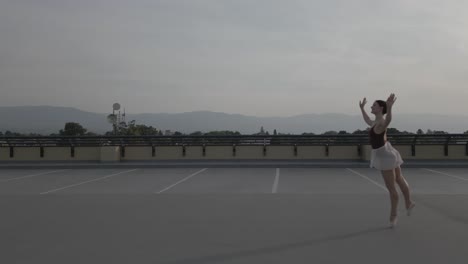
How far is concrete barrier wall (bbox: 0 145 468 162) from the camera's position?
1778cm

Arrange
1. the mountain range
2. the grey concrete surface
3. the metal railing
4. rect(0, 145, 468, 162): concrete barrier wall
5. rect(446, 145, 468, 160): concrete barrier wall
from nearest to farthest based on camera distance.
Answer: the grey concrete surface < rect(446, 145, 468, 160): concrete barrier wall < rect(0, 145, 468, 162): concrete barrier wall < the metal railing < the mountain range

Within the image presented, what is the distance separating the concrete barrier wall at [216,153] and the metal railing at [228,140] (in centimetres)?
34

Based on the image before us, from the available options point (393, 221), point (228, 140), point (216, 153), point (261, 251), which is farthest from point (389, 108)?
point (228, 140)

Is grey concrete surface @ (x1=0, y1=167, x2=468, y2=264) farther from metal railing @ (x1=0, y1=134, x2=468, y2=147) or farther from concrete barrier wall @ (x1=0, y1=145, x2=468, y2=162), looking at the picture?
metal railing @ (x1=0, y1=134, x2=468, y2=147)

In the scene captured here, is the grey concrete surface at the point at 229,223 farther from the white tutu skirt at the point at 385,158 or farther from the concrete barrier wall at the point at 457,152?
the concrete barrier wall at the point at 457,152

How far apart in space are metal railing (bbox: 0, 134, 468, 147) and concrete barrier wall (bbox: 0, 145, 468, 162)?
339mm

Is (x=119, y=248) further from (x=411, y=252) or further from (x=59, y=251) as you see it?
(x=411, y=252)

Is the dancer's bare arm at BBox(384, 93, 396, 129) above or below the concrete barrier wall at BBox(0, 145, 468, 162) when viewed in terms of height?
above

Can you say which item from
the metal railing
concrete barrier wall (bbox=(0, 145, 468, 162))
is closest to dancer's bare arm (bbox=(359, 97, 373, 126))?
concrete barrier wall (bbox=(0, 145, 468, 162))

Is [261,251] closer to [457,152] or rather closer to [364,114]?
[364,114]

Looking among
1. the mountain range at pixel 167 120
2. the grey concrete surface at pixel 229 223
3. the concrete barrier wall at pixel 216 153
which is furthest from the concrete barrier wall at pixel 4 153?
the mountain range at pixel 167 120

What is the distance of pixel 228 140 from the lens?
1927 centimetres

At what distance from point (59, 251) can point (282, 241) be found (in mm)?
2716

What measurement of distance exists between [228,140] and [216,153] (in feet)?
2.69
